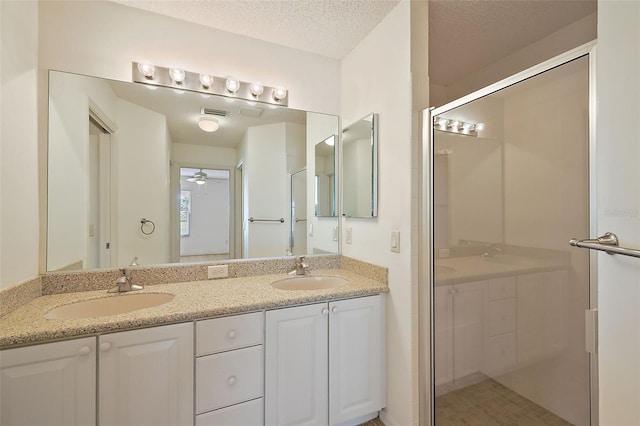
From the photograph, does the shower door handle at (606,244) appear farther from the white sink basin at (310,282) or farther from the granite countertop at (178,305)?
the white sink basin at (310,282)

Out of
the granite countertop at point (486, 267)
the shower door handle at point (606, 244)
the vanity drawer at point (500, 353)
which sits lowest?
the vanity drawer at point (500, 353)

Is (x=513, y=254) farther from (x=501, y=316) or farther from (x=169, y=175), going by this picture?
(x=169, y=175)

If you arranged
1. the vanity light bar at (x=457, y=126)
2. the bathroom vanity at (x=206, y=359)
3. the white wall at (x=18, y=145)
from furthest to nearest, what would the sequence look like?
1. the vanity light bar at (x=457, y=126)
2. the white wall at (x=18, y=145)
3. the bathroom vanity at (x=206, y=359)

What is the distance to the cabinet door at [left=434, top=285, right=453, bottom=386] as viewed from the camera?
147cm

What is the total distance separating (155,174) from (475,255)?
1912 millimetres

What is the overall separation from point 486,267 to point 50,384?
1883mm

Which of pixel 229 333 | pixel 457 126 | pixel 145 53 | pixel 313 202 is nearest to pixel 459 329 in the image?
pixel 457 126

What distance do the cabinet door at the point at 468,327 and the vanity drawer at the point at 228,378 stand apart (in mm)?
1015

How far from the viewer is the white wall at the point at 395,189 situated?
5.00ft

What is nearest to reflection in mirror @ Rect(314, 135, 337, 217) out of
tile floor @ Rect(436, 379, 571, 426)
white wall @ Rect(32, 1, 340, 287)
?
white wall @ Rect(32, 1, 340, 287)

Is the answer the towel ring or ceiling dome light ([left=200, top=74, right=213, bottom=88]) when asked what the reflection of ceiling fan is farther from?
ceiling dome light ([left=200, top=74, right=213, bottom=88])

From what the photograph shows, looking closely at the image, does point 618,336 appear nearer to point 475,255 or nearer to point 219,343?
point 475,255

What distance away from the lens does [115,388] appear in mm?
1134

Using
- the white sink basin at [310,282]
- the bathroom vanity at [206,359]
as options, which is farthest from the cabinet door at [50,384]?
the white sink basin at [310,282]
